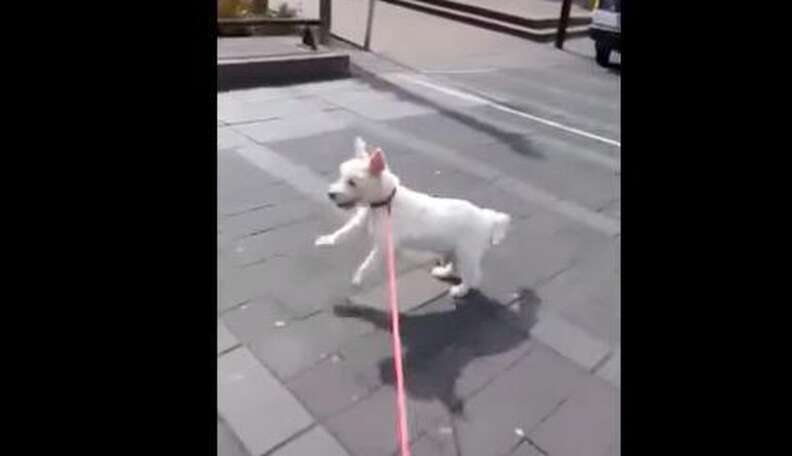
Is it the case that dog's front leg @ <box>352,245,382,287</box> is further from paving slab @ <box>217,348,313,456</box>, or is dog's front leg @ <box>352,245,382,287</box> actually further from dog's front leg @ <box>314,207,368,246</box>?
paving slab @ <box>217,348,313,456</box>

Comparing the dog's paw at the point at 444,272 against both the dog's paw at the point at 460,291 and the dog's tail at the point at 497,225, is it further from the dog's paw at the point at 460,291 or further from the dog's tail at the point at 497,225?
the dog's tail at the point at 497,225

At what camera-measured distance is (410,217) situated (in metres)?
3.59

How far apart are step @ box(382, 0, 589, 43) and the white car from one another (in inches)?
91.8

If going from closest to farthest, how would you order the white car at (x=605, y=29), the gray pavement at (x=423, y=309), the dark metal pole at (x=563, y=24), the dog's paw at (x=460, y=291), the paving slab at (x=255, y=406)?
the paving slab at (x=255, y=406), the gray pavement at (x=423, y=309), the dog's paw at (x=460, y=291), the white car at (x=605, y=29), the dark metal pole at (x=563, y=24)

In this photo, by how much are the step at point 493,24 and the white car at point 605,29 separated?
2.33 meters

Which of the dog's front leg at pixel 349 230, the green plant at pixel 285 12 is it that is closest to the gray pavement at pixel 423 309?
the dog's front leg at pixel 349 230

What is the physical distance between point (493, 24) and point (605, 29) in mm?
3945

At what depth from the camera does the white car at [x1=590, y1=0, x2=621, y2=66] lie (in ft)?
A: 38.7

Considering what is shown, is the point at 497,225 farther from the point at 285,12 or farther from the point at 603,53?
the point at 603,53

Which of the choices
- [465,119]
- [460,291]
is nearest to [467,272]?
[460,291]

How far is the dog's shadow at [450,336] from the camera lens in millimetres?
3104
